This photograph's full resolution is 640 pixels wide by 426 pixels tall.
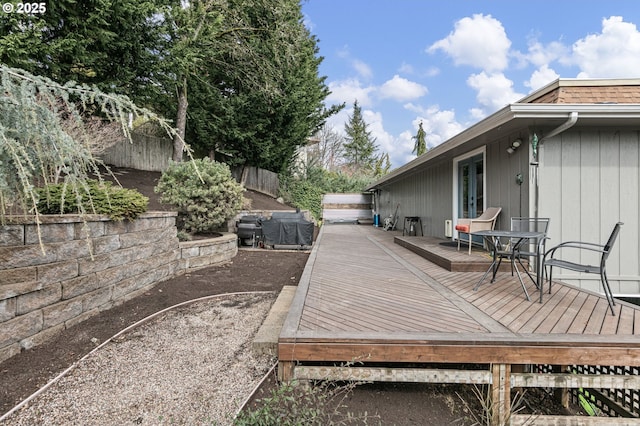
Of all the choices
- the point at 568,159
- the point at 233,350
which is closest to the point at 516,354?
the point at 233,350

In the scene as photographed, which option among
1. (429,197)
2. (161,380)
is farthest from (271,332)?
(429,197)

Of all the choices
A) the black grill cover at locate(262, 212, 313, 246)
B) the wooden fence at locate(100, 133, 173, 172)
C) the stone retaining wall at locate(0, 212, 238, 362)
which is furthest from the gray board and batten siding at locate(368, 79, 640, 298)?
the wooden fence at locate(100, 133, 173, 172)

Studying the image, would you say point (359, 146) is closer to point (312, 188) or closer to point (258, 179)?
point (312, 188)

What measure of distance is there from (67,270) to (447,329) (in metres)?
3.42

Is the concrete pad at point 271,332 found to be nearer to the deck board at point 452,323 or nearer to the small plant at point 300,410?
the deck board at point 452,323

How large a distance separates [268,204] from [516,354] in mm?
11357

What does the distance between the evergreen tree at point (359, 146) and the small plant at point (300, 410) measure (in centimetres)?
3057

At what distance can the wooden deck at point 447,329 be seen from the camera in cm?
204

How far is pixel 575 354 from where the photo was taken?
2.03m

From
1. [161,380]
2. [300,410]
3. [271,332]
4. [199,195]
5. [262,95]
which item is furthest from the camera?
[262,95]

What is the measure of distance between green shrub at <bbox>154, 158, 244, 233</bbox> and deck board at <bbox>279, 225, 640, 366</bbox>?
11.0 feet

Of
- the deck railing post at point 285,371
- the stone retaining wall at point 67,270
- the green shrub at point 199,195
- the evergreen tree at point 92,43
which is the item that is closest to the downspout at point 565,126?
the deck railing post at point 285,371

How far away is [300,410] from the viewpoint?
A: 6.03 feet

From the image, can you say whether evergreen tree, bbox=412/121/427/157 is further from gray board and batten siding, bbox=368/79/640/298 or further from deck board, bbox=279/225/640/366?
deck board, bbox=279/225/640/366
